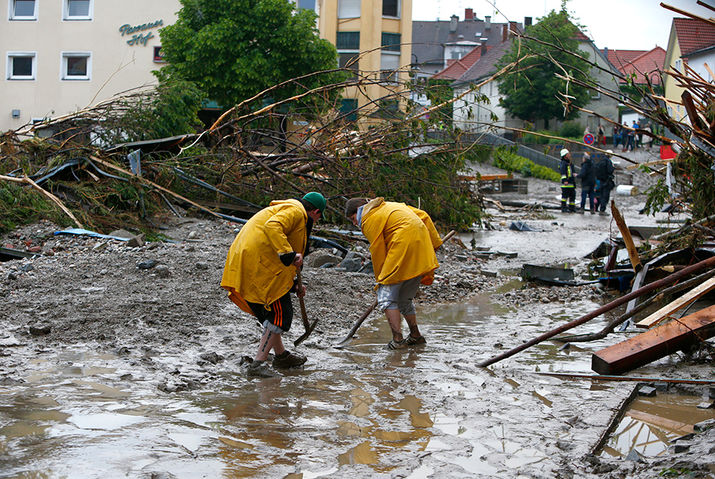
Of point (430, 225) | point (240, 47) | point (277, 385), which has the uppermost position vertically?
point (240, 47)

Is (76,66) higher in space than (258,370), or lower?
higher

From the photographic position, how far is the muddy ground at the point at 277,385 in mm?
4016

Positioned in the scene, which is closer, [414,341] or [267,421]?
[267,421]

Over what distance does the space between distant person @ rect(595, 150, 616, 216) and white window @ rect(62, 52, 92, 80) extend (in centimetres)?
2360

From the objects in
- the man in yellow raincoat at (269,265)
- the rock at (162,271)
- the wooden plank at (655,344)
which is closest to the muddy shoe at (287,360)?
the man in yellow raincoat at (269,265)

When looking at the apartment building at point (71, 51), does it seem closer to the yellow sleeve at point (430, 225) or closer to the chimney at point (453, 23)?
the yellow sleeve at point (430, 225)

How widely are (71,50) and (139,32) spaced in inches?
128

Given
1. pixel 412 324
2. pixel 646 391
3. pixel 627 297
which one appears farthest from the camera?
pixel 412 324

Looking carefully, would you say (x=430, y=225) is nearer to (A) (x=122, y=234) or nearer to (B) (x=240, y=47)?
(A) (x=122, y=234)

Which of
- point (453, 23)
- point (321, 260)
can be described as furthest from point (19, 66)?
point (453, 23)

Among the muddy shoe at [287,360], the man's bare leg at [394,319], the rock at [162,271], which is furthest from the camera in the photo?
the rock at [162,271]

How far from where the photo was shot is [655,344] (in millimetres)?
5695

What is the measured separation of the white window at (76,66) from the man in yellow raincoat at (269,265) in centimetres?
3140

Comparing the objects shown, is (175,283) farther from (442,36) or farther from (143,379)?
(442,36)
